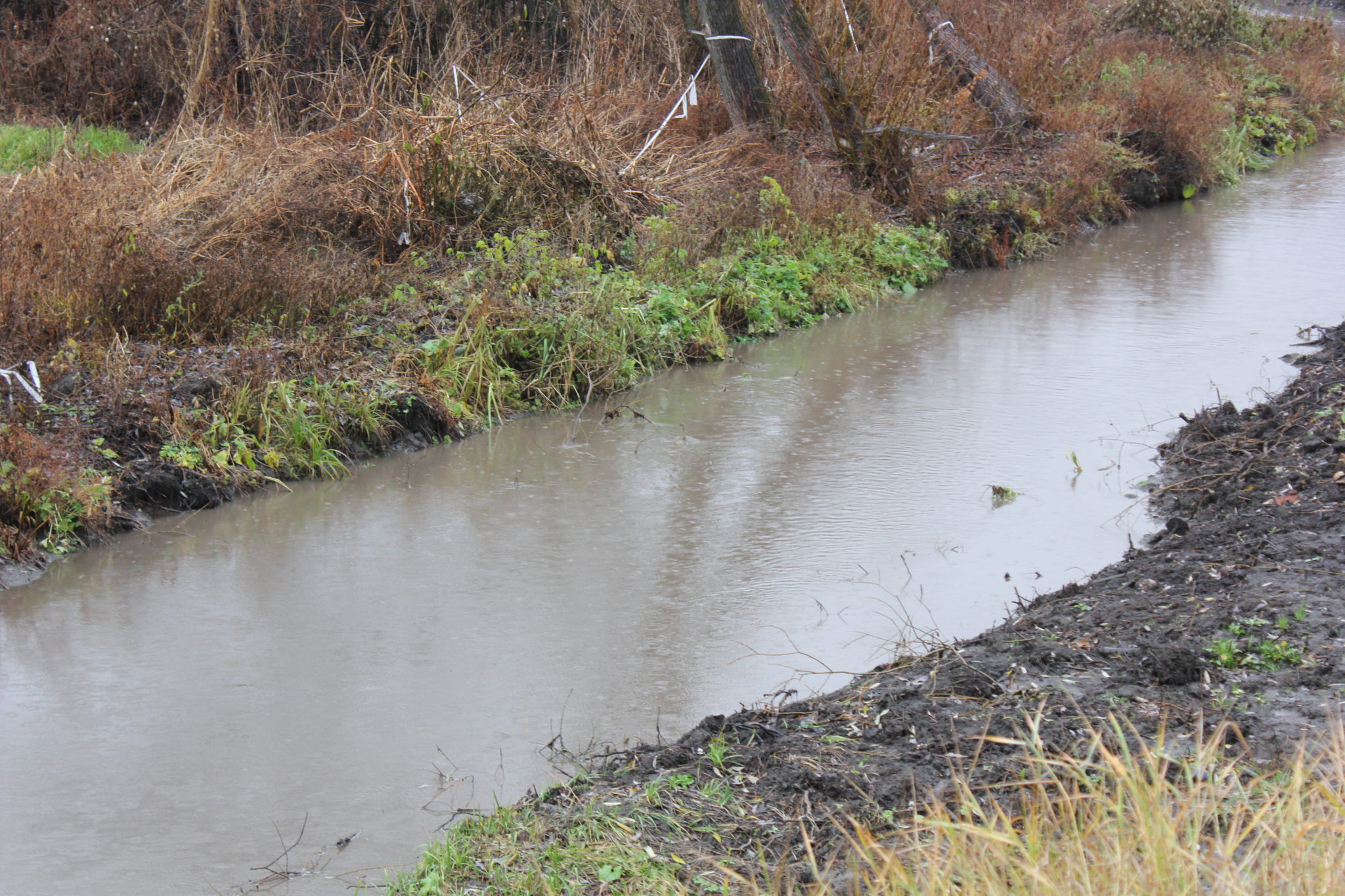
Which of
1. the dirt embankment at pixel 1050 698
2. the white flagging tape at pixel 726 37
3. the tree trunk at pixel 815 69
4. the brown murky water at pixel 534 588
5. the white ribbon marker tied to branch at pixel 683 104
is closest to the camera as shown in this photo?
the dirt embankment at pixel 1050 698

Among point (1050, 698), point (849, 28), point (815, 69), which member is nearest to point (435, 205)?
point (815, 69)

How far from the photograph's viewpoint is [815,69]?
10953 mm

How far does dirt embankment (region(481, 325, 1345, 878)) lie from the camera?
3.16 metres

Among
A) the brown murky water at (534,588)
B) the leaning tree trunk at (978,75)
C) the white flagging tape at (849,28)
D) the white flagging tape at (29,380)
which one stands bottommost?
the brown murky water at (534,588)

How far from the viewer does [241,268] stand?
738 centimetres

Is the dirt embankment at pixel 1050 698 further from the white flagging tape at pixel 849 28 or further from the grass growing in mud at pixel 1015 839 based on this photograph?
the white flagging tape at pixel 849 28

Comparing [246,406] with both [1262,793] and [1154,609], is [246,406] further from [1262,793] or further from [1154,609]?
[1262,793]

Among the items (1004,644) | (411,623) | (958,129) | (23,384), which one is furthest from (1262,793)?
(958,129)

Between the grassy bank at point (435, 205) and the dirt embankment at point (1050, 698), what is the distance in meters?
3.64

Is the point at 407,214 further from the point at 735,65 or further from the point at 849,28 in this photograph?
the point at 849,28

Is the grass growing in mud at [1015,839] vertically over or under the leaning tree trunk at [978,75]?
under

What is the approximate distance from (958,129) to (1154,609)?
9460mm

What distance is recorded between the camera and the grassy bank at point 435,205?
6.49 metres

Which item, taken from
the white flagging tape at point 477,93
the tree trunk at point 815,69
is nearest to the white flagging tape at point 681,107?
the tree trunk at point 815,69
